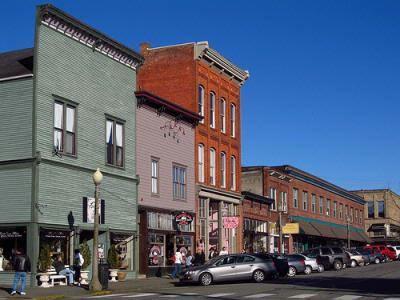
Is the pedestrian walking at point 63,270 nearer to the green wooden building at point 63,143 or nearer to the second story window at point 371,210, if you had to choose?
the green wooden building at point 63,143

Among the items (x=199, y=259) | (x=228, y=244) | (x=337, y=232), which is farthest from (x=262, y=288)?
(x=337, y=232)

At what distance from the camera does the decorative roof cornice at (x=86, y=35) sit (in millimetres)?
28562

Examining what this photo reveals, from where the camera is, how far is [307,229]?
65.3 meters

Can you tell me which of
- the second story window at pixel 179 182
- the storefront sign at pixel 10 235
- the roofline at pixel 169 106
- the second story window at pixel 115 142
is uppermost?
the roofline at pixel 169 106

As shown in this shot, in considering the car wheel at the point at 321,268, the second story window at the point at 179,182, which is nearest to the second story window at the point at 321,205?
the car wheel at the point at 321,268

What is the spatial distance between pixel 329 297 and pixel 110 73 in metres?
16.8

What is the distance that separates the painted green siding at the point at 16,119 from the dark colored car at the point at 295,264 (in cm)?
1767

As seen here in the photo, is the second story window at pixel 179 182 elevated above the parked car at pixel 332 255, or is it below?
above

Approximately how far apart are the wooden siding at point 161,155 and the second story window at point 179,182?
1.12 feet

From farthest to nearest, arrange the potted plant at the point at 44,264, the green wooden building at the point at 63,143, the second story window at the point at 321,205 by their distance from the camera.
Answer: the second story window at the point at 321,205 → the green wooden building at the point at 63,143 → the potted plant at the point at 44,264

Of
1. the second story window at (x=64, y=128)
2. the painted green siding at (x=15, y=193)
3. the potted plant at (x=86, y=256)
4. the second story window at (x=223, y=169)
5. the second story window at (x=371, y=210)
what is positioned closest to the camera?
the painted green siding at (x=15, y=193)

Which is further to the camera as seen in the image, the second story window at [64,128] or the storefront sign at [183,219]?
the storefront sign at [183,219]

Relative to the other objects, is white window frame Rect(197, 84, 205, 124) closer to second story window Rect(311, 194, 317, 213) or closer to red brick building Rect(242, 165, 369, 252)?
red brick building Rect(242, 165, 369, 252)

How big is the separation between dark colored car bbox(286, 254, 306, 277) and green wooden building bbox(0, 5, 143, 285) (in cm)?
967
